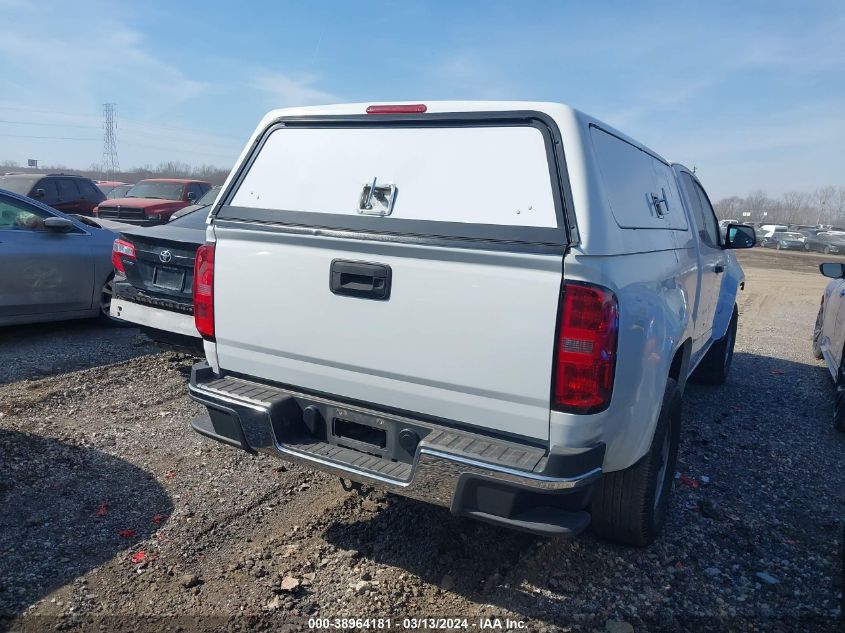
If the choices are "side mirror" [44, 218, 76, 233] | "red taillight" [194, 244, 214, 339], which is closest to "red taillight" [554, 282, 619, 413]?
"red taillight" [194, 244, 214, 339]

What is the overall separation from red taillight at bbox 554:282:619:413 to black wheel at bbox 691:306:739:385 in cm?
475

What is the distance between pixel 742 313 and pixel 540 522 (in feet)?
41.0

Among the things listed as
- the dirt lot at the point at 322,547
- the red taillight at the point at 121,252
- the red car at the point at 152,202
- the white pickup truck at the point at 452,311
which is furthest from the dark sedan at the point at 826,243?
the red taillight at the point at 121,252

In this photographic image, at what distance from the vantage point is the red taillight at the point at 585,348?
2.51 metres

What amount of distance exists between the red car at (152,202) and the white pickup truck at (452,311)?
11701 mm

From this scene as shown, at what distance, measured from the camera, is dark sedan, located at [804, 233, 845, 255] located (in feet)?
130

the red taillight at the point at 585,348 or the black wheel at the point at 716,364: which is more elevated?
the red taillight at the point at 585,348

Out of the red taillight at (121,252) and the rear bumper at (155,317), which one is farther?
the red taillight at (121,252)

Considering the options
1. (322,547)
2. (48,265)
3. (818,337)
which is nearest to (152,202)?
(48,265)

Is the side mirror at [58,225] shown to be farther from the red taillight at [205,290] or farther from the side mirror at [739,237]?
the side mirror at [739,237]

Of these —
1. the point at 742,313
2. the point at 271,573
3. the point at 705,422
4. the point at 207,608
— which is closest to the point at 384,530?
the point at 271,573

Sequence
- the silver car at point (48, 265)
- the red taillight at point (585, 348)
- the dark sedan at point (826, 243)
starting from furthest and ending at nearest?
the dark sedan at point (826, 243)
the silver car at point (48, 265)
the red taillight at point (585, 348)

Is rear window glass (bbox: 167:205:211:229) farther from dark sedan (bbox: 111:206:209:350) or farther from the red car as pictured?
the red car

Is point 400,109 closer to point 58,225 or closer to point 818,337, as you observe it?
point 58,225
